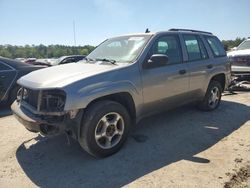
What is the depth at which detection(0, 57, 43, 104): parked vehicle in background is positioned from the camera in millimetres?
7039

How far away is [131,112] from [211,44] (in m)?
2.95

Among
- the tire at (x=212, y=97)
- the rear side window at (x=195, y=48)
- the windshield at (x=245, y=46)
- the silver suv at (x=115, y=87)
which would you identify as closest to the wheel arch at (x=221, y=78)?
the tire at (x=212, y=97)

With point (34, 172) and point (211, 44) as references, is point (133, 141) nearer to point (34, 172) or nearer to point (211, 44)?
point (34, 172)

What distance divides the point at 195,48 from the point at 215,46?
0.94m

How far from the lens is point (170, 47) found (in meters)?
5.20

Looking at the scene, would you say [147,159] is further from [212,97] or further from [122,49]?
[212,97]

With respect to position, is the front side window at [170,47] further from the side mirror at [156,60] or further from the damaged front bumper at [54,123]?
the damaged front bumper at [54,123]

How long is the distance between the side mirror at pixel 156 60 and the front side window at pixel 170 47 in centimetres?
31

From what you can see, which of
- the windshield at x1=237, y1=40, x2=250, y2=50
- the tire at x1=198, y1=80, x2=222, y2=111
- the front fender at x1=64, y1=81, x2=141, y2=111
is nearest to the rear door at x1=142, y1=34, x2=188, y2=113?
the front fender at x1=64, y1=81, x2=141, y2=111

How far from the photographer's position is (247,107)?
686 centimetres

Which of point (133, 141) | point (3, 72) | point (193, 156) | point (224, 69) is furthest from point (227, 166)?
point (3, 72)

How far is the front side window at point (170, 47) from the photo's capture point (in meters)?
4.91

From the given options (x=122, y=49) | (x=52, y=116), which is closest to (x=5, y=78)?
(x=122, y=49)

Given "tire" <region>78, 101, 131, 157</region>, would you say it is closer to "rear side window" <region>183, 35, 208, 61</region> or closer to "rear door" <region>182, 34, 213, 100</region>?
"rear door" <region>182, 34, 213, 100</region>
